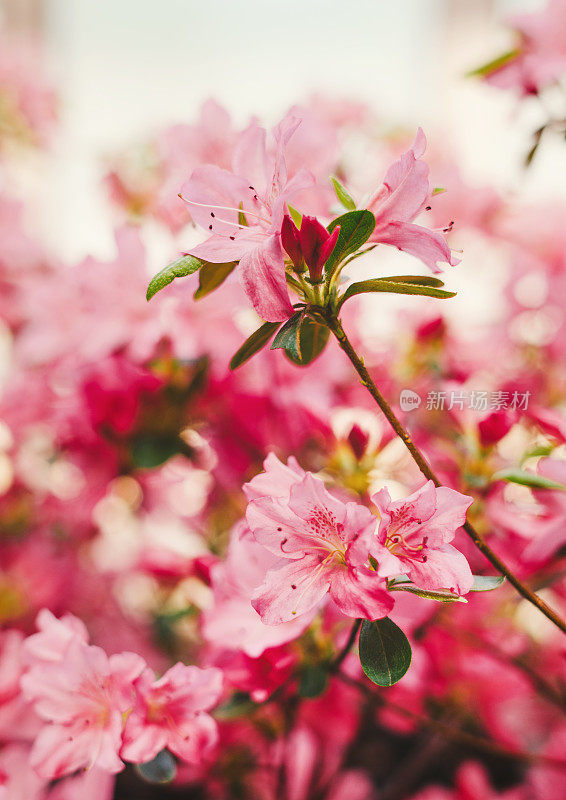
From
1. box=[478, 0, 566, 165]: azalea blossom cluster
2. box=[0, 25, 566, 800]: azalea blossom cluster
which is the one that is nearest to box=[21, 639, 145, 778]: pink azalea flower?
box=[0, 25, 566, 800]: azalea blossom cluster

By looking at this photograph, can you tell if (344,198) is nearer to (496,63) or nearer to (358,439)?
(358,439)

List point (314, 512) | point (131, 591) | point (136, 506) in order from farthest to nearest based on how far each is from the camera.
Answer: point (131, 591)
point (136, 506)
point (314, 512)

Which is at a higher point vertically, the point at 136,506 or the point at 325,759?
the point at 136,506

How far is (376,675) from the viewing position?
447 millimetres

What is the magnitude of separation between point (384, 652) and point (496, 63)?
24.5 inches

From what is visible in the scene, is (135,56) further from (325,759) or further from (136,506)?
(325,759)

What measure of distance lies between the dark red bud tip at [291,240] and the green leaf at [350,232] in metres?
0.02

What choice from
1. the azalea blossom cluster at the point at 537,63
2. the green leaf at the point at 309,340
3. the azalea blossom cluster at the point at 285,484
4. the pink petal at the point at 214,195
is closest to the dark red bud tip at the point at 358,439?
the azalea blossom cluster at the point at 285,484

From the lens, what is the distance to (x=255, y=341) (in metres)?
0.50

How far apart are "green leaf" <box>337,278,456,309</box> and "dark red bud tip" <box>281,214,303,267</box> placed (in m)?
0.04

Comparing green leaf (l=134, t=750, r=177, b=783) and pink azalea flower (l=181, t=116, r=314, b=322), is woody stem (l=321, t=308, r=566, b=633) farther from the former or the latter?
green leaf (l=134, t=750, r=177, b=783)

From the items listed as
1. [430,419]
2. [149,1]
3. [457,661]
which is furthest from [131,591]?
[149,1]

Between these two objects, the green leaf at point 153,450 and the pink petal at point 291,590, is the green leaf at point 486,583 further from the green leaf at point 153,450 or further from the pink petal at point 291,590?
the green leaf at point 153,450

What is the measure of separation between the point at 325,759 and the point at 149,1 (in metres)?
2.39
